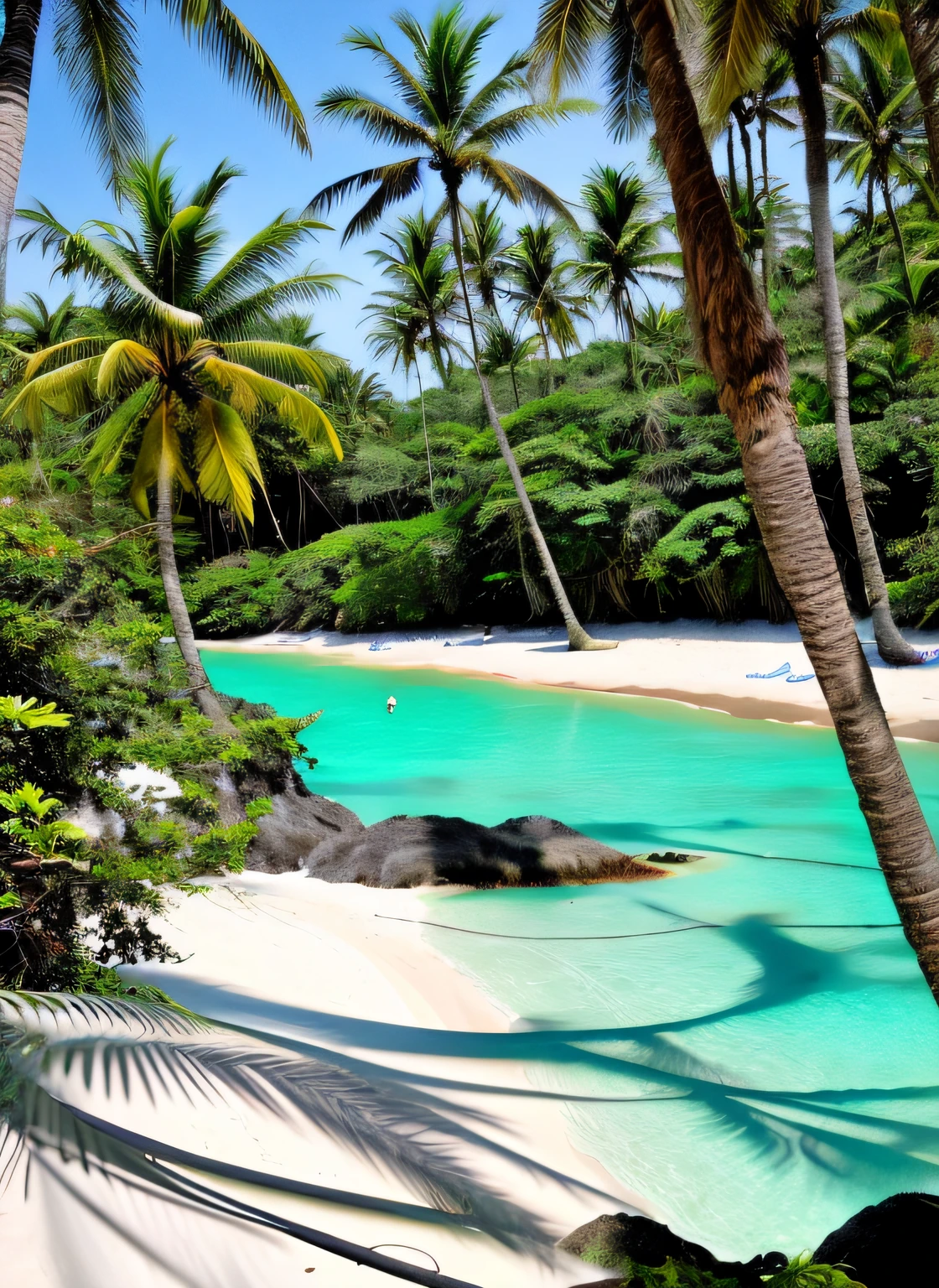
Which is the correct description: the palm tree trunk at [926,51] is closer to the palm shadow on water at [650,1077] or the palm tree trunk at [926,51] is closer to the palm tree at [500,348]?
the palm shadow on water at [650,1077]

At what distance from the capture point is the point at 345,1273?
96.3 inches

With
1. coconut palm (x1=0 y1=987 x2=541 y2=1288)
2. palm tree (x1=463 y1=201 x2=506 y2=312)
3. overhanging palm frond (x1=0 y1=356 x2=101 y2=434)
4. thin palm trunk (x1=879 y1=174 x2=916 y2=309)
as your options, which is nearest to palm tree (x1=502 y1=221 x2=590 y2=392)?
palm tree (x1=463 y1=201 x2=506 y2=312)

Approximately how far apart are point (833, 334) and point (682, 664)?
265 inches

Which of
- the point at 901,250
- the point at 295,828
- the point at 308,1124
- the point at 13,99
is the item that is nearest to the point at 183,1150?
the point at 308,1124

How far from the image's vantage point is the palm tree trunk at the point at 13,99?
639 cm

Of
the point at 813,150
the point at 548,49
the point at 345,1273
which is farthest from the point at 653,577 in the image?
the point at 345,1273

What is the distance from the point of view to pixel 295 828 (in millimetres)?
8500

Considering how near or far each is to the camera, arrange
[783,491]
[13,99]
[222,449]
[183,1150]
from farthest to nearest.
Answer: [222,449], [13,99], [783,491], [183,1150]

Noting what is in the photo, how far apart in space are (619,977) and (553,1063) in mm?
1220

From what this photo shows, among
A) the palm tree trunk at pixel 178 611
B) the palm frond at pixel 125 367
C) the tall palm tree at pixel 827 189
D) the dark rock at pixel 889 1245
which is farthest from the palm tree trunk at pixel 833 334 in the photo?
the dark rock at pixel 889 1245

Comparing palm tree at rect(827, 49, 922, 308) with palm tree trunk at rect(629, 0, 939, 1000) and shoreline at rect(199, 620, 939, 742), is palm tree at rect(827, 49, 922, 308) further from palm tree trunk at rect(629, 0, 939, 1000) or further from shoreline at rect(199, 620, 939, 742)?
palm tree trunk at rect(629, 0, 939, 1000)

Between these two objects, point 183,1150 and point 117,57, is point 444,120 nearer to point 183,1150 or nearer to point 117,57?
point 117,57

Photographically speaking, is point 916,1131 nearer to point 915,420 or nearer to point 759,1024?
point 759,1024

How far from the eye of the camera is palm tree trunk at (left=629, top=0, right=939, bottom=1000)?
357cm
